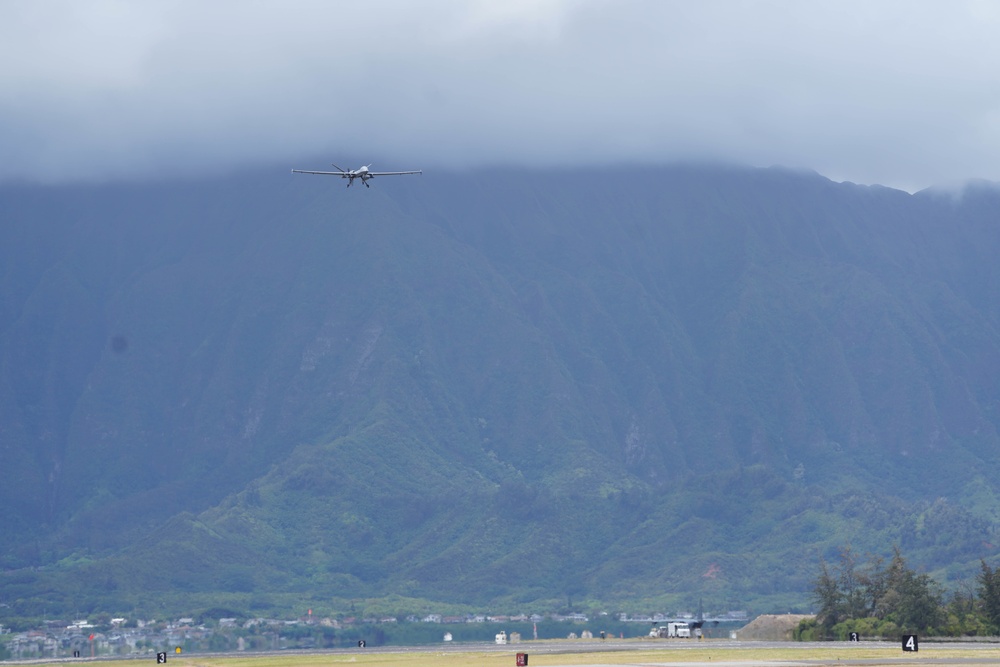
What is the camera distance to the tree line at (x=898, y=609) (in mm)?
160625

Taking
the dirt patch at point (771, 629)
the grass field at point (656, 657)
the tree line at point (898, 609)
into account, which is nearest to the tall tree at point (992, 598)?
the tree line at point (898, 609)

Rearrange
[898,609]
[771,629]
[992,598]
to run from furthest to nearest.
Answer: [771,629], [898,609], [992,598]

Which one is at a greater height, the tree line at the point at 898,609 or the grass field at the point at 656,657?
the tree line at the point at 898,609

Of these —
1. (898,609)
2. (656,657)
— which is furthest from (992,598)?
(656,657)

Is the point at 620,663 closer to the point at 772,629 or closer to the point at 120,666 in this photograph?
the point at 120,666

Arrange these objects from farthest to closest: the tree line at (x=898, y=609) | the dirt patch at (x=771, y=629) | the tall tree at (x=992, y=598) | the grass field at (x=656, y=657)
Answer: the dirt patch at (x=771, y=629) < the tall tree at (x=992, y=598) < the tree line at (x=898, y=609) < the grass field at (x=656, y=657)

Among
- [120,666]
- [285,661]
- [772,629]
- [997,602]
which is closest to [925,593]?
[997,602]

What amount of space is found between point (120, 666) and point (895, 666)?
218ft

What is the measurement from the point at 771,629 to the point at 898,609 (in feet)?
61.4

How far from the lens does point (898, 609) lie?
16650cm

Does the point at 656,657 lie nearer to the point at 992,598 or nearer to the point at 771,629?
the point at 992,598

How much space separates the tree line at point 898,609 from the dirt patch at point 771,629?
7.18 feet

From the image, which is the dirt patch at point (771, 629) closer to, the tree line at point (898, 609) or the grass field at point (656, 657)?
the tree line at point (898, 609)

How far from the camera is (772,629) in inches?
7165
